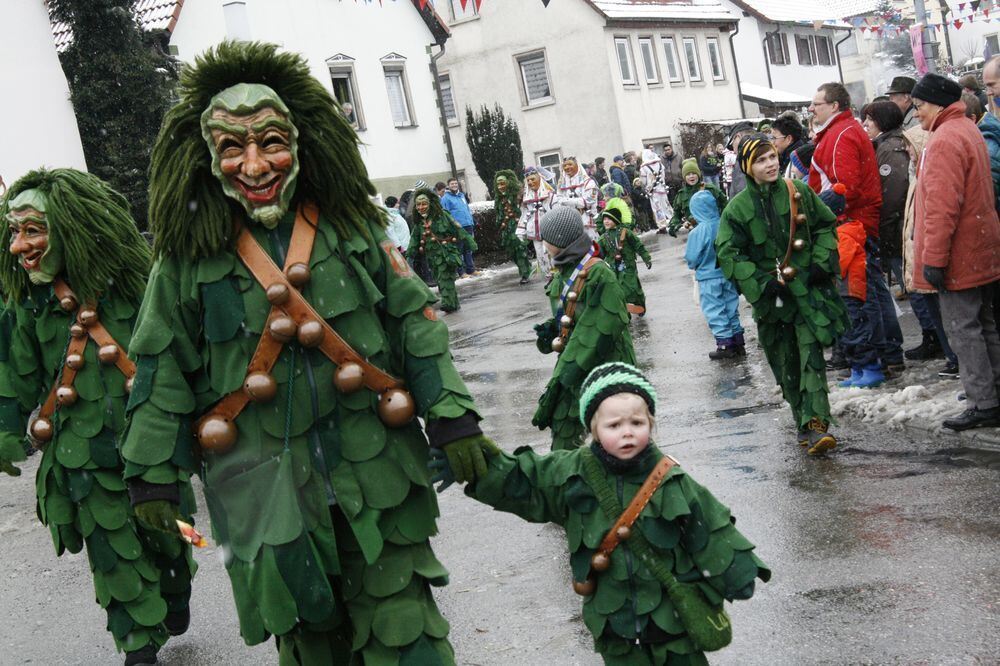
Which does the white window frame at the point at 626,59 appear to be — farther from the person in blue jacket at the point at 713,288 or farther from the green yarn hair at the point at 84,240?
the green yarn hair at the point at 84,240

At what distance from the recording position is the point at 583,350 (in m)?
6.04

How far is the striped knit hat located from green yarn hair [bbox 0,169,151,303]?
2654mm

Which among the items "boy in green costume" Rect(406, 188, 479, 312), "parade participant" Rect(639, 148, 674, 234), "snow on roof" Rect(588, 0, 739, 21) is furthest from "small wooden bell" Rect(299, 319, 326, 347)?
"snow on roof" Rect(588, 0, 739, 21)

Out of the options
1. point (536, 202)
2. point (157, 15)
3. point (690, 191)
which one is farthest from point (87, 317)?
point (157, 15)

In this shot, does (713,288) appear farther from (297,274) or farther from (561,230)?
(297,274)

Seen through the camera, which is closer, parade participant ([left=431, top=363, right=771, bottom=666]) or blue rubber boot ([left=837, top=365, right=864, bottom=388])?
parade participant ([left=431, top=363, right=771, bottom=666])

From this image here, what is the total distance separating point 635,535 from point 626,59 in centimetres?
3584

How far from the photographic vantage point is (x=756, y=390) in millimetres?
9297

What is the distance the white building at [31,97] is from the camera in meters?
21.9

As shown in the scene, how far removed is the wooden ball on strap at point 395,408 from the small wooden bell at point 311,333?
28cm

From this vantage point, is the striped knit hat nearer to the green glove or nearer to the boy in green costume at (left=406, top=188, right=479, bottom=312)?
the green glove

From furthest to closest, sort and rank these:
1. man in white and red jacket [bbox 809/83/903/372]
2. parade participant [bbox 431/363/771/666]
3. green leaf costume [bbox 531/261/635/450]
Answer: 1. man in white and red jacket [bbox 809/83/903/372]
2. green leaf costume [bbox 531/261/635/450]
3. parade participant [bbox 431/363/771/666]

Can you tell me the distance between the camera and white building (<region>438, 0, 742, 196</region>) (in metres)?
37.1

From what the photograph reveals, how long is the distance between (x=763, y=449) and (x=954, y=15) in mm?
63690
